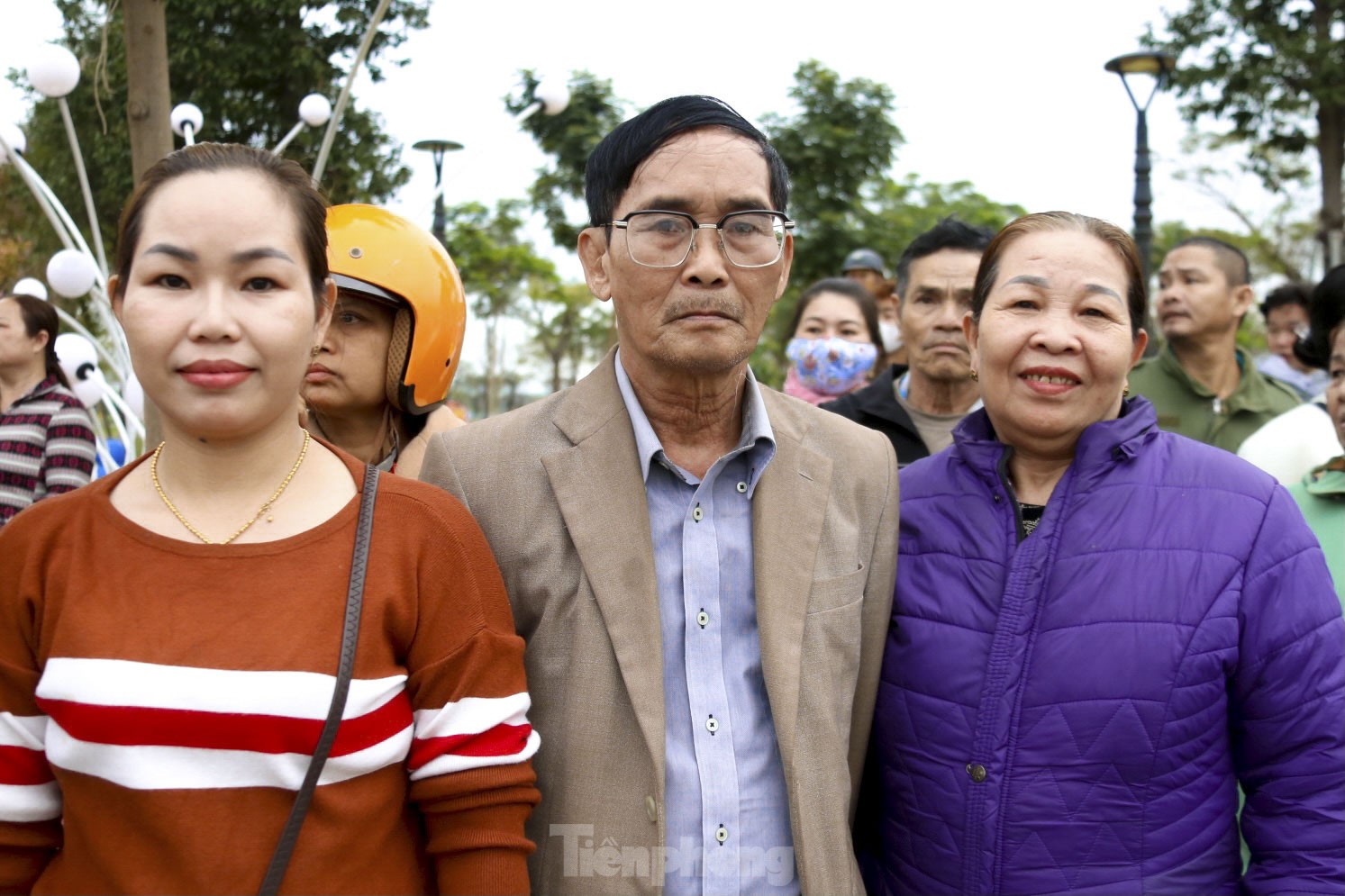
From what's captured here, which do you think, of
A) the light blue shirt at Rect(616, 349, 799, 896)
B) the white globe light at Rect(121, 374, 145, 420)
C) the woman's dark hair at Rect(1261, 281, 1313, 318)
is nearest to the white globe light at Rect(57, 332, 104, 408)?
the white globe light at Rect(121, 374, 145, 420)

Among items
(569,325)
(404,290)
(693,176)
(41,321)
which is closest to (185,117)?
(41,321)

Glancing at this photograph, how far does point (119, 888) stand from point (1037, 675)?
162cm

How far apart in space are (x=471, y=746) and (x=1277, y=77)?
2196cm

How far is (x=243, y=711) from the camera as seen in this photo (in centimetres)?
159

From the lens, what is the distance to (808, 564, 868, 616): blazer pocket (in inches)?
87.7

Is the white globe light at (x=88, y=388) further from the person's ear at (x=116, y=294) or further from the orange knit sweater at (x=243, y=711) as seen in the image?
the orange knit sweater at (x=243, y=711)

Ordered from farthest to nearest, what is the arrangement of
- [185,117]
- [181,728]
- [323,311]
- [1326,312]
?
[185,117], [1326,312], [323,311], [181,728]

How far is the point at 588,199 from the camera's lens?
251cm

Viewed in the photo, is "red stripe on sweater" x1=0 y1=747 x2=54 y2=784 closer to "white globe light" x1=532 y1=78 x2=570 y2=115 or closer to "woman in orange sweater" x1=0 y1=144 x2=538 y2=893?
"woman in orange sweater" x1=0 y1=144 x2=538 y2=893

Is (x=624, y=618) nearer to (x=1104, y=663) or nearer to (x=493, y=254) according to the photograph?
(x=1104, y=663)

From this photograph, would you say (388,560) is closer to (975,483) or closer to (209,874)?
(209,874)

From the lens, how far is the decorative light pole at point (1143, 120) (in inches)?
387

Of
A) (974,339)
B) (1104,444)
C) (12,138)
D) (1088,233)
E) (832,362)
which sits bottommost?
(1104,444)

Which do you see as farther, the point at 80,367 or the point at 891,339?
the point at 80,367
